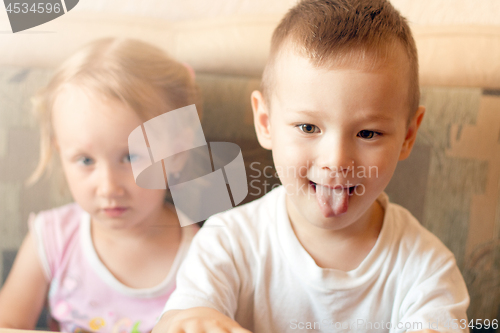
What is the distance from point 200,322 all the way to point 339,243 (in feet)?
0.72

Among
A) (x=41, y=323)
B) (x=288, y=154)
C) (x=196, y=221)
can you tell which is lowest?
A: (x=41, y=323)

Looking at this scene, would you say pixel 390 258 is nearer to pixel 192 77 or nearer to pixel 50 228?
pixel 192 77

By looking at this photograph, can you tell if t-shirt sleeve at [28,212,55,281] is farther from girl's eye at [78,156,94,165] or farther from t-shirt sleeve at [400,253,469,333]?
t-shirt sleeve at [400,253,469,333]

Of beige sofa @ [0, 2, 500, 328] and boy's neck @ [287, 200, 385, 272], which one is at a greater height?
beige sofa @ [0, 2, 500, 328]

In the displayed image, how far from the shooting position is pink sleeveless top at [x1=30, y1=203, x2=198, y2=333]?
59 cm

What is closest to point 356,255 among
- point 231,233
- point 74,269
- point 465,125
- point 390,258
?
point 390,258

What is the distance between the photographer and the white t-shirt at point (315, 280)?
1.73ft

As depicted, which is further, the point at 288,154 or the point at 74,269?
the point at 74,269

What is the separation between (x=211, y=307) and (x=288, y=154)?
0.20 metres

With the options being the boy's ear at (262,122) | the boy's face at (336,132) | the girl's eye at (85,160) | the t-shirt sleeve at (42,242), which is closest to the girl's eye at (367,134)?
the boy's face at (336,132)

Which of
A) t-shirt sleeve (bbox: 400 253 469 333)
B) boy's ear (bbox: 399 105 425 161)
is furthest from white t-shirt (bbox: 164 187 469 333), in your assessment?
boy's ear (bbox: 399 105 425 161)

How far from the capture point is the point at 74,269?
24.2 inches

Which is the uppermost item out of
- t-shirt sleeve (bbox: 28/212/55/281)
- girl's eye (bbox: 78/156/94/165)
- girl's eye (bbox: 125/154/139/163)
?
girl's eye (bbox: 78/156/94/165)

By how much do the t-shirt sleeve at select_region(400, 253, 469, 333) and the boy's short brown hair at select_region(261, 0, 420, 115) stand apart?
0.22 meters
